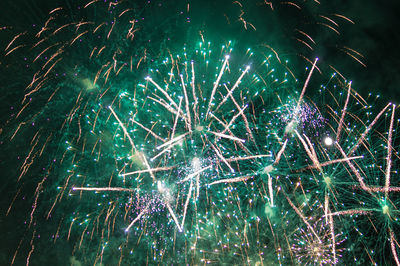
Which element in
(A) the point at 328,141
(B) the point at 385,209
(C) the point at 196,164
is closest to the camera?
(A) the point at 328,141

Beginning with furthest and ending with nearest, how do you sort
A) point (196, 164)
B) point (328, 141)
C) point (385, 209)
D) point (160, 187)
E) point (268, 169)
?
point (160, 187) → point (196, 164) → point (268, 169) → point (385, 209) → point (328, 141)

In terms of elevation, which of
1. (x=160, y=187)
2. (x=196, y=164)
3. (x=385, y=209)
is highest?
(x=196, y=164)

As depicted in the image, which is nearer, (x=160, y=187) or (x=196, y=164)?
(x=196, y=164)

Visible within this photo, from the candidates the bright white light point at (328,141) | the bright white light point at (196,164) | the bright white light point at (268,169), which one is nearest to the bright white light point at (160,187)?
the bright white light point at (196,164)

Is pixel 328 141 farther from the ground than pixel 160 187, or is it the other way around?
pixel 328 141

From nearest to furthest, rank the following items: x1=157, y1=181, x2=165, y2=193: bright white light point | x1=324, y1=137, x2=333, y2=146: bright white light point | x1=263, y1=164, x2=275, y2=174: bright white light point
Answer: x1=324, y1=137, x2=333, y2=146: bright white light point < x1=263, y1=164, x2=275, y2=174: bright white light point < x1=157, y1=181, x2=165, y2=193: bright white light point

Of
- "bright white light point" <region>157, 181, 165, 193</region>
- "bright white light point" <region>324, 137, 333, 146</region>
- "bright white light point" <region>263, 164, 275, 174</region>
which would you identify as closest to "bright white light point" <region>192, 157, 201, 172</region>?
"bright white light point" <region>157, 181, 165, 193</region>

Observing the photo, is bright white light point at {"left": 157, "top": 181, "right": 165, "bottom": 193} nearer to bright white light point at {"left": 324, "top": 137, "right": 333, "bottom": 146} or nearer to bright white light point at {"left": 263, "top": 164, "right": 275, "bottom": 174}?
bright white light point at {"left": 263, "top": 164, "right": 275, "bottom": 174}

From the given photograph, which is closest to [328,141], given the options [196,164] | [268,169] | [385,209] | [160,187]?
[268,169]

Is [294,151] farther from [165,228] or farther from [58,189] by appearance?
[58,189]

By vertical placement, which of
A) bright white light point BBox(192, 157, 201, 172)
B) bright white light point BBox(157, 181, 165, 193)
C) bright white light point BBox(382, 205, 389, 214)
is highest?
bright white light point BBox(192, 157, 201, 172)

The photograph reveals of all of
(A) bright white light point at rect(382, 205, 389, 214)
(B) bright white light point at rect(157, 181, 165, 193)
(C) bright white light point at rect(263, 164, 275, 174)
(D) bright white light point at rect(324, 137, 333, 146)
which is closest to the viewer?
(D) bright white light point at rect(324, 137, 333, 146)

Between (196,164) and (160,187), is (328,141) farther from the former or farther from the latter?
(160,187)
